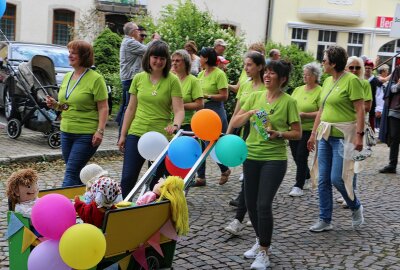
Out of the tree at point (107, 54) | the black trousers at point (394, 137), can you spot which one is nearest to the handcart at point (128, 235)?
the black trousers at point (394, 137)

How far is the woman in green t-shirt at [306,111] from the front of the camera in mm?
8203

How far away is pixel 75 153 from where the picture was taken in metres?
6.02

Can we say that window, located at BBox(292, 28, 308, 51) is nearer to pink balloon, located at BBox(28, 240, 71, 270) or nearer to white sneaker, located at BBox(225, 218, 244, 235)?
white sneaker, located at BBox(225, 218, 244, 235)

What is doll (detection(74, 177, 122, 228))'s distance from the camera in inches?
170

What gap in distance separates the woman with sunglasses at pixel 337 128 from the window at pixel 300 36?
2243 centimetres

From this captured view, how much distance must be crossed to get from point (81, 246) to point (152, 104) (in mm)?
2497

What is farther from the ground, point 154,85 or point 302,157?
point 154,85

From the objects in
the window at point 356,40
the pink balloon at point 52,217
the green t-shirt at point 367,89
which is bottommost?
the pink balloon at point 52,217

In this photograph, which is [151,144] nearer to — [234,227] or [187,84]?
[234,227]

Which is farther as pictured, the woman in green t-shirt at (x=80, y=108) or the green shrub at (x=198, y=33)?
the green shrub at (x=198, y=33)

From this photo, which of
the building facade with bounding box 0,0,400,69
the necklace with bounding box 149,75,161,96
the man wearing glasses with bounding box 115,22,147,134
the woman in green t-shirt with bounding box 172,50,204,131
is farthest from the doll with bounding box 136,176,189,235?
the building facade with bounding box 0,0,400,69

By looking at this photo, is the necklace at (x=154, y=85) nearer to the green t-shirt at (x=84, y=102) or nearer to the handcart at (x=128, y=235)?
the green t-shirt at (x=84, y=102)

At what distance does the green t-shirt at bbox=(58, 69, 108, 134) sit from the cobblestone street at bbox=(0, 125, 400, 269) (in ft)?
3.83

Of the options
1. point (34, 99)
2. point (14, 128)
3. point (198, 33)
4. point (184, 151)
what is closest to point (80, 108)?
point (184, 151)
